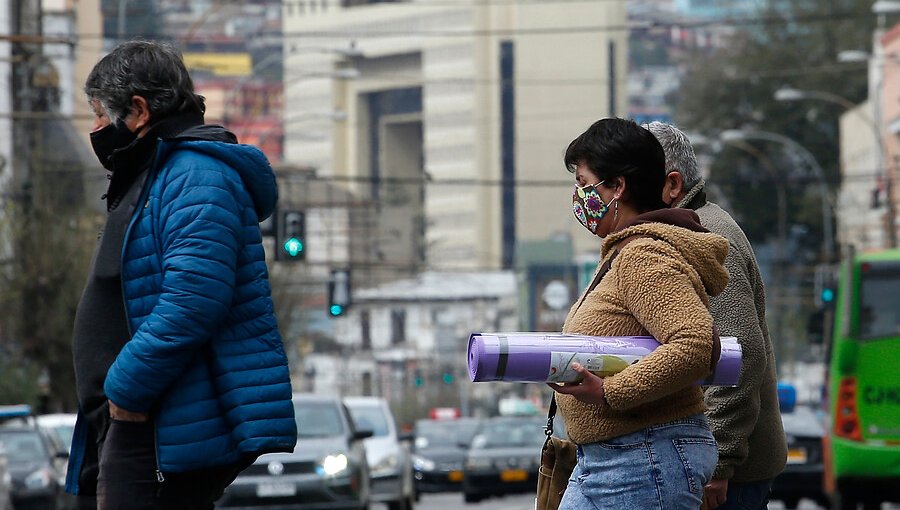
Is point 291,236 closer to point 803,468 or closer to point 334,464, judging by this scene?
point 803,468

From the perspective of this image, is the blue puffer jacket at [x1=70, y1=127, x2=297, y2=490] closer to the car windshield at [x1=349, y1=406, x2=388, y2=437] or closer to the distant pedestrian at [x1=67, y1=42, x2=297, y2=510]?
the distant pedestrian at [x1=67, y1=42, x2=297, y2=510]

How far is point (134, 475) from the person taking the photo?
198 inches

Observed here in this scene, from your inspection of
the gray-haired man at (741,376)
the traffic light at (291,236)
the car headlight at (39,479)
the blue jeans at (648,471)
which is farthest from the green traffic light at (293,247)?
the blue jeans at (648,471)

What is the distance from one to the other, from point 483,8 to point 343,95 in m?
14.7

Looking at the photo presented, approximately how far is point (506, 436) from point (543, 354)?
26.0 metres

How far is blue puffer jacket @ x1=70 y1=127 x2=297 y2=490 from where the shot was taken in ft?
16.3

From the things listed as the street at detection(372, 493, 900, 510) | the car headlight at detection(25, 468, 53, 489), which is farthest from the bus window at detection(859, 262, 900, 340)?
the street at detection(372, 493, 900, 510)

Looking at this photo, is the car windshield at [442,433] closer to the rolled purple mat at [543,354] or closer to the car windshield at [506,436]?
Result: the car windshield at [506,436]

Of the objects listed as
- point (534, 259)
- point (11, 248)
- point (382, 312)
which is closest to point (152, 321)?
point (11, 248)

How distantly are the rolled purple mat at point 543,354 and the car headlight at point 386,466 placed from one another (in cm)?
1731

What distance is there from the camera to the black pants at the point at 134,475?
502cm

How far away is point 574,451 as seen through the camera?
4891mm

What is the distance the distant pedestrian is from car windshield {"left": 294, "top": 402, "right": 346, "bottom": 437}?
12.3 metres

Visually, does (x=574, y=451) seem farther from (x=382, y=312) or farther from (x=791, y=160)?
(x=382, y=312)
